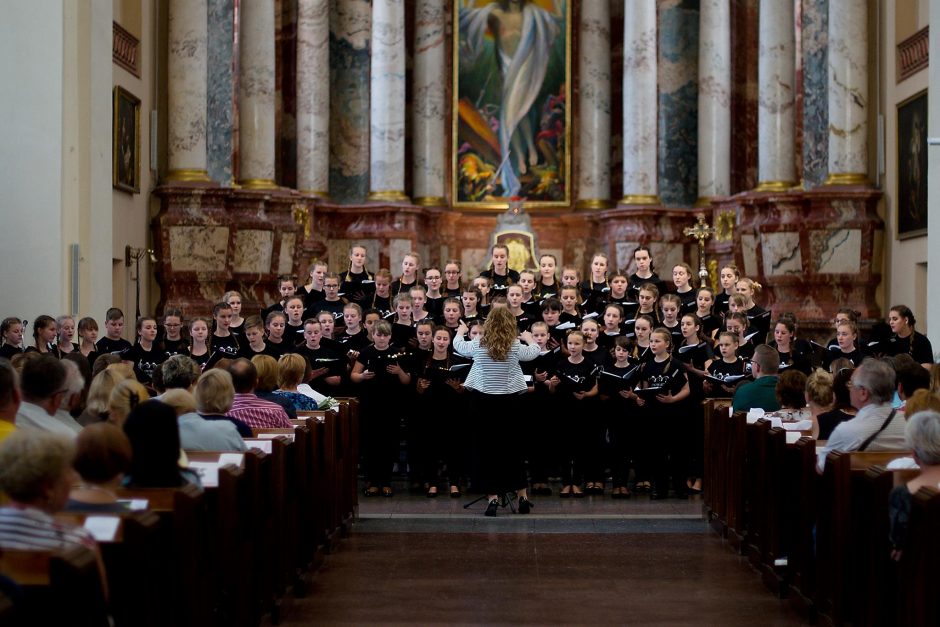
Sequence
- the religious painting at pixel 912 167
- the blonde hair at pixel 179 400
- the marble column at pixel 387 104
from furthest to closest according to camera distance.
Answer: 1. the marble column at pixel 387 104
2. the religious painting at pixel 912 167
3. the blonde hair at pixel 179 400

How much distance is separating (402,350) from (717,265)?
836 cm

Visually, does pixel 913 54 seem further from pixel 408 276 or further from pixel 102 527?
pixel 102 527

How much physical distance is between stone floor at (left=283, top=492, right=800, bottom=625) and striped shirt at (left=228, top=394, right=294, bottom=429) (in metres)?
0.96

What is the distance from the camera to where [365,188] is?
2134 cm

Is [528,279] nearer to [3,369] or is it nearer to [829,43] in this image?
[829,43]

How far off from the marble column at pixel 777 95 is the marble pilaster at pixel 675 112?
1.93m

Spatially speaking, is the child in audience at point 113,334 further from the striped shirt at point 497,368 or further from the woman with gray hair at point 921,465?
the woman with gray hair at point 921,465

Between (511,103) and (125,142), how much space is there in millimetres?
7173

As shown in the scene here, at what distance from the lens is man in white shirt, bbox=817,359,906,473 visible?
273 inches

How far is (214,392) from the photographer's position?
7082mm

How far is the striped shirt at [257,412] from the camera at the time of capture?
27.5 feet

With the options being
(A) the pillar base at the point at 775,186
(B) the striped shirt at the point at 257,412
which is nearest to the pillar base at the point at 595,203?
(A) the pillar base at the point at 775,186

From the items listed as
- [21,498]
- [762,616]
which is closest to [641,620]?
[762,616]

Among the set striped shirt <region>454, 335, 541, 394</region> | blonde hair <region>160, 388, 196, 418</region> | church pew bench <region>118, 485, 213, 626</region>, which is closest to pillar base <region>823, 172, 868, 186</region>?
striped shirt <region>454, 335, 541, 394</region>
